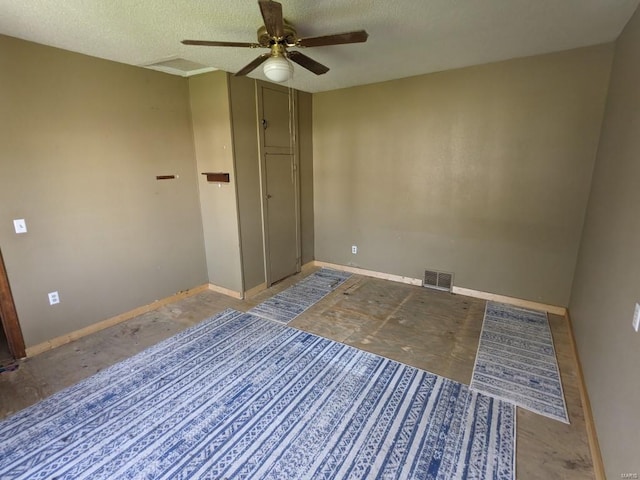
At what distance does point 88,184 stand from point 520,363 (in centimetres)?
394

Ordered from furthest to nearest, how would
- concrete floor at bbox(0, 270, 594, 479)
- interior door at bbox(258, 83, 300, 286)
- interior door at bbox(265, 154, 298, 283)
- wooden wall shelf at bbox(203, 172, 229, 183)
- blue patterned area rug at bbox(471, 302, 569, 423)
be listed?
interior door at bbox(265, 154, 298, 283)
interior door at bbox(258, 83, 300, 286)
wooden wall shelf at bbox(203, 172, 229, 183)
blue patterned area rug at bbox(471, 302, 569, 423)
concrete floor at bbox(0, 270, 594, 479)

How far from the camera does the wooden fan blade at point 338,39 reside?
174cm

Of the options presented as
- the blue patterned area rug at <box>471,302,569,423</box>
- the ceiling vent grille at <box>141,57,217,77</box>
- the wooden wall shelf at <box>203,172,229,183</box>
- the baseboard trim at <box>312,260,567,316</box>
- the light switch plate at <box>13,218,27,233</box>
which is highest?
the ceiling vent grille at <box>141,57,217,77</box>

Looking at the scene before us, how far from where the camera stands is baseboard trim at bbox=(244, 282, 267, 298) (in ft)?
12.4

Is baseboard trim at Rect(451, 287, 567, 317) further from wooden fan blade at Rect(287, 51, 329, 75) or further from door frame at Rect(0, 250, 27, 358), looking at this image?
door frame at Rect(0, 250, 27, 358)

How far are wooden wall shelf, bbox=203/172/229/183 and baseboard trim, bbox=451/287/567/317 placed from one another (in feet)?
9.61

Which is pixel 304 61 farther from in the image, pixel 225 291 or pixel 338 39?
pixel 225 291

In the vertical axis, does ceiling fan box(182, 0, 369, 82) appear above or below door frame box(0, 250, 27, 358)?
above

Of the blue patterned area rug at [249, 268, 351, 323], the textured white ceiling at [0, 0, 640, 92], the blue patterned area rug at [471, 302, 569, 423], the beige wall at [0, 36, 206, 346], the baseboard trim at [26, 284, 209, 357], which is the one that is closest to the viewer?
the textured white ceiling at [0, 0, 640, 92]

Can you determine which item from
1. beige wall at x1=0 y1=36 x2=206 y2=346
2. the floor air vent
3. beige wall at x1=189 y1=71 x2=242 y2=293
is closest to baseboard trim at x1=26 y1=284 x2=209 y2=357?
beige wall at x1=0 y1=36 x2=206 y2=346

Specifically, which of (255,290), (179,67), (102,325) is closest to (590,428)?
(255,290)

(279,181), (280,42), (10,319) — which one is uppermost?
(280,42)

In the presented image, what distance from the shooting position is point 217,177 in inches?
139

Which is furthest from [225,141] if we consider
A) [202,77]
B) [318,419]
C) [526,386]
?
[526,386]
